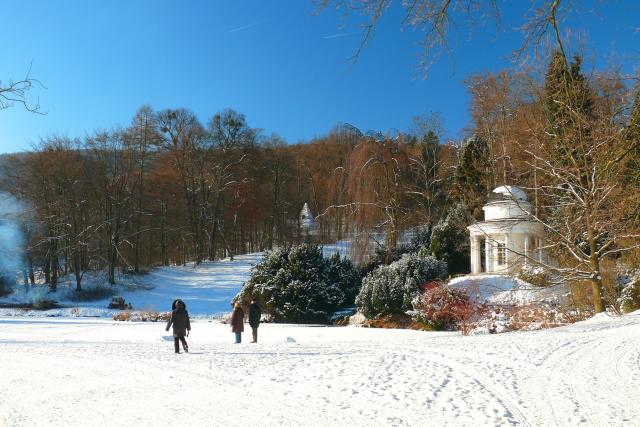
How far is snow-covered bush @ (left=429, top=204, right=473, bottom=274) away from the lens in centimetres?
3103

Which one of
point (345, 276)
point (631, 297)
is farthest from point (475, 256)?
point (631, 297)

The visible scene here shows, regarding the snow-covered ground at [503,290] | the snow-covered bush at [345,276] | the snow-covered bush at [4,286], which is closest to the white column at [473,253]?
the snow-covered ground at [503,290]

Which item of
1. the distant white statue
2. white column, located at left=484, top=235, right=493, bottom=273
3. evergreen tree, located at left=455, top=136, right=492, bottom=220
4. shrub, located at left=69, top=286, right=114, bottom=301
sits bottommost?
shrub, located at left=69, top=286, right=114, bottom=301

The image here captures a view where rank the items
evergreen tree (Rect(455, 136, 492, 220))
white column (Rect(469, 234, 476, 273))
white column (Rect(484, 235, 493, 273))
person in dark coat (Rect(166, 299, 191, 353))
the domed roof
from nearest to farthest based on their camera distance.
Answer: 1. person in dark coat (Rect(166, 299, 191, 353))
2. white column (Rect(484, 235, 493, 273))
3. the domed roof
4. white column (Rect(469, 234, 476, 273))
5. evergreen tree (Rect(455, 136, 492, 220))

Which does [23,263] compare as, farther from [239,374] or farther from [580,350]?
[580,350]

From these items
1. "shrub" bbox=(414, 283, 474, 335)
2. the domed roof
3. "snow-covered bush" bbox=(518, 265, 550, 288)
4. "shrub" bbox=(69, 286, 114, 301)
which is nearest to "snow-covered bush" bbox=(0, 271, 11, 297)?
"shrub" bbox=(69, 286, 114, 301)

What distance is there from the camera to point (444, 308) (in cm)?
2244

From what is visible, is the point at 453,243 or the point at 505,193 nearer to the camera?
the point at 505,193

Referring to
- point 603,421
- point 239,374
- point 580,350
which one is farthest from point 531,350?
point 239,374

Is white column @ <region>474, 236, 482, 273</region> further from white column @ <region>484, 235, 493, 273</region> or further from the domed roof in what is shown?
the domed roof

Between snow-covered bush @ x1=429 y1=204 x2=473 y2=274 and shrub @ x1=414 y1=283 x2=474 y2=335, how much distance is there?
8009 millimetres

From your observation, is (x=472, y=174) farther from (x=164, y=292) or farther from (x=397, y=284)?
(x=164, y=292)

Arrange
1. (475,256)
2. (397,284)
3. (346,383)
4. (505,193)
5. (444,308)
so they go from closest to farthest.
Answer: (346,383) < (444,308) < (397,284) < (505,193) < (475,256)

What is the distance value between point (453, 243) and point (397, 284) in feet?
25.4
